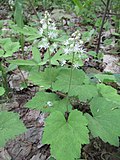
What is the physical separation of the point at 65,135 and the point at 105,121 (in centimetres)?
27

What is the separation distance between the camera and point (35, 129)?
186cm

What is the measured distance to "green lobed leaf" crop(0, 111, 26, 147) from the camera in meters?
1.38

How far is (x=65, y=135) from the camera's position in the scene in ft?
4.22

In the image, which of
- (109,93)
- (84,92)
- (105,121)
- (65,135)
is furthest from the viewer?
(109,93)

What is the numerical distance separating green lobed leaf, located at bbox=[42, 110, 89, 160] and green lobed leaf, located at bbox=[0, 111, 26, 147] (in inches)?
A: 8.2

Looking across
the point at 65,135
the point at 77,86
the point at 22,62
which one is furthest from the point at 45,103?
the point at 22,62

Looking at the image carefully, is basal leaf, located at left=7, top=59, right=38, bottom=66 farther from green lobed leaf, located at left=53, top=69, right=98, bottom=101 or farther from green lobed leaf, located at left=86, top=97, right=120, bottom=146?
green lobed leaf, located at left=86, top=97, right=120, bottom=146

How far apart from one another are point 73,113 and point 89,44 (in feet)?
6.95

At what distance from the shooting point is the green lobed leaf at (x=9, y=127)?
4.54 ft

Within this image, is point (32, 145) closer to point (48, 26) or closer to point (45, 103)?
point (45, 103)

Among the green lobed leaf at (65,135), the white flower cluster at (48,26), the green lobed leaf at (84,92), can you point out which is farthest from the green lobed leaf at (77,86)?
the white flower cluster at (48,26)

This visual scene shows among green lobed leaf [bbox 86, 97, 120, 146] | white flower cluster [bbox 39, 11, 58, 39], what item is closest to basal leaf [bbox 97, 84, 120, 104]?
green lobed leaf [bbox 86, 97, 120, 146]

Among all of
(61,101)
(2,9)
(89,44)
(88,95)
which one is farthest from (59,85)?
(2,9)

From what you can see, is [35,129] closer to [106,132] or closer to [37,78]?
[37,78]
